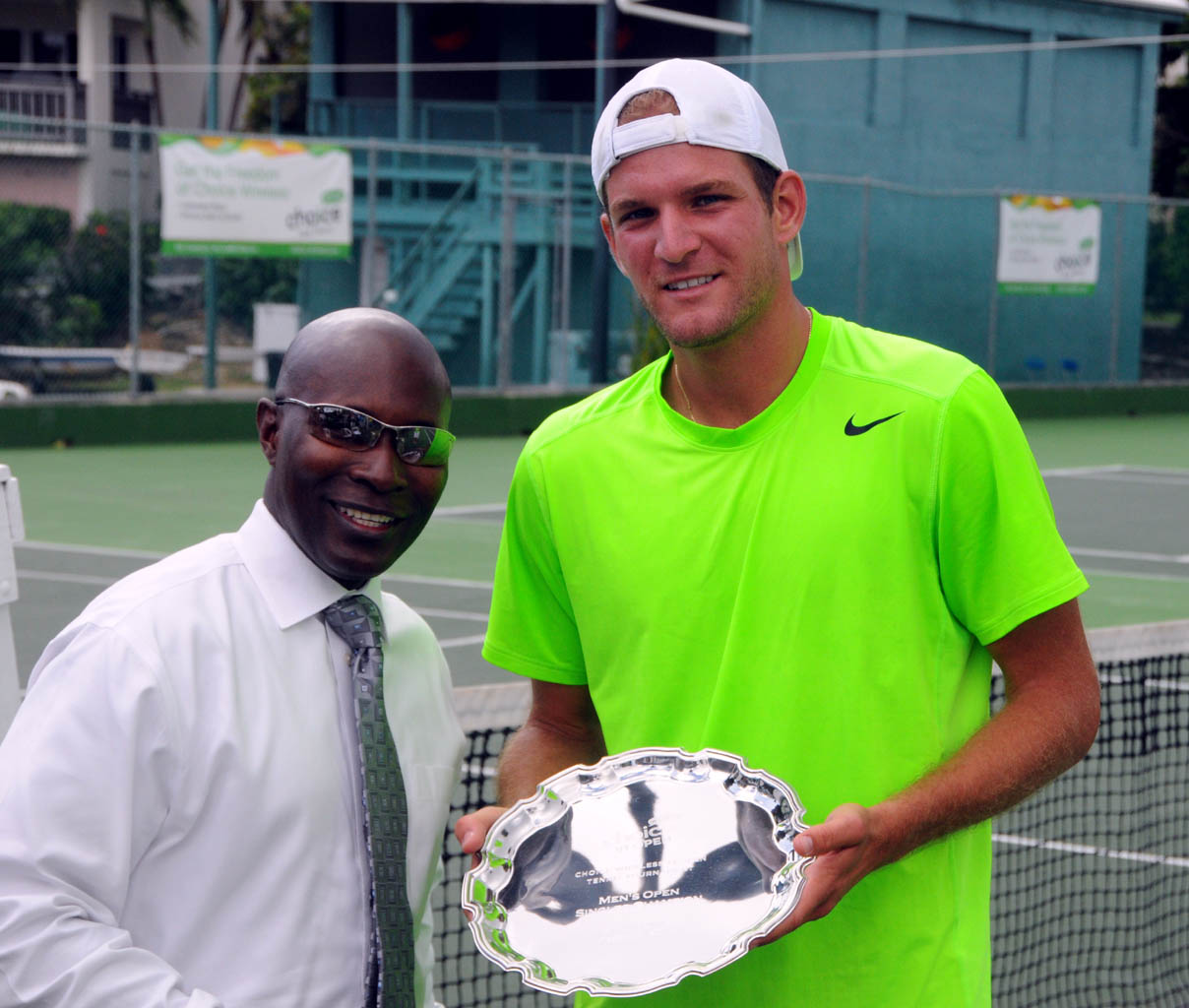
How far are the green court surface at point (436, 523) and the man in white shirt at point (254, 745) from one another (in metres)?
6.09

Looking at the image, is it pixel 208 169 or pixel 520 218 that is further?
pixel 520 218

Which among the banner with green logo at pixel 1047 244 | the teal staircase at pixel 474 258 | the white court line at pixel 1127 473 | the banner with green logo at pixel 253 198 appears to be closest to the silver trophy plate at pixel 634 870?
the banner with green logo at pixel 253 198

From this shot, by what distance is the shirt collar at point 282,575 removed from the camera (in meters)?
2.33

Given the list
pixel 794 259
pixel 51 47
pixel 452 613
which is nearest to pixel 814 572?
pixel 794 259

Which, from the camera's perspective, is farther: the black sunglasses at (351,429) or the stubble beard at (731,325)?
the stubble beard at (731,325)

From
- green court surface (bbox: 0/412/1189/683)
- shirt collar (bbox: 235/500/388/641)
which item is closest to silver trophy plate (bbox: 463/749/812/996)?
shirt collar (bbox: 235/500/388/641)

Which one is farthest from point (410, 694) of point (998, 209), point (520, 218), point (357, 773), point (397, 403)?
point (998, 209)

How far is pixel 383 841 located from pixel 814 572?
71 centimetres

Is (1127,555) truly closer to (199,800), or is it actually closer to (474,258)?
(199,800)

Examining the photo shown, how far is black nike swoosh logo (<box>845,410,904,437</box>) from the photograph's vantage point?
2.52 metres

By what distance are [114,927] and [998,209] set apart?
24463 mm

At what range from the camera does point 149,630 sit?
2146 mm

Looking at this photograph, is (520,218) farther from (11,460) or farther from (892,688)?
(892,688)

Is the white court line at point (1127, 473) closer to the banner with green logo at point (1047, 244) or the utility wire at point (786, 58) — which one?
the banner with green logo at point (1047, 244)
